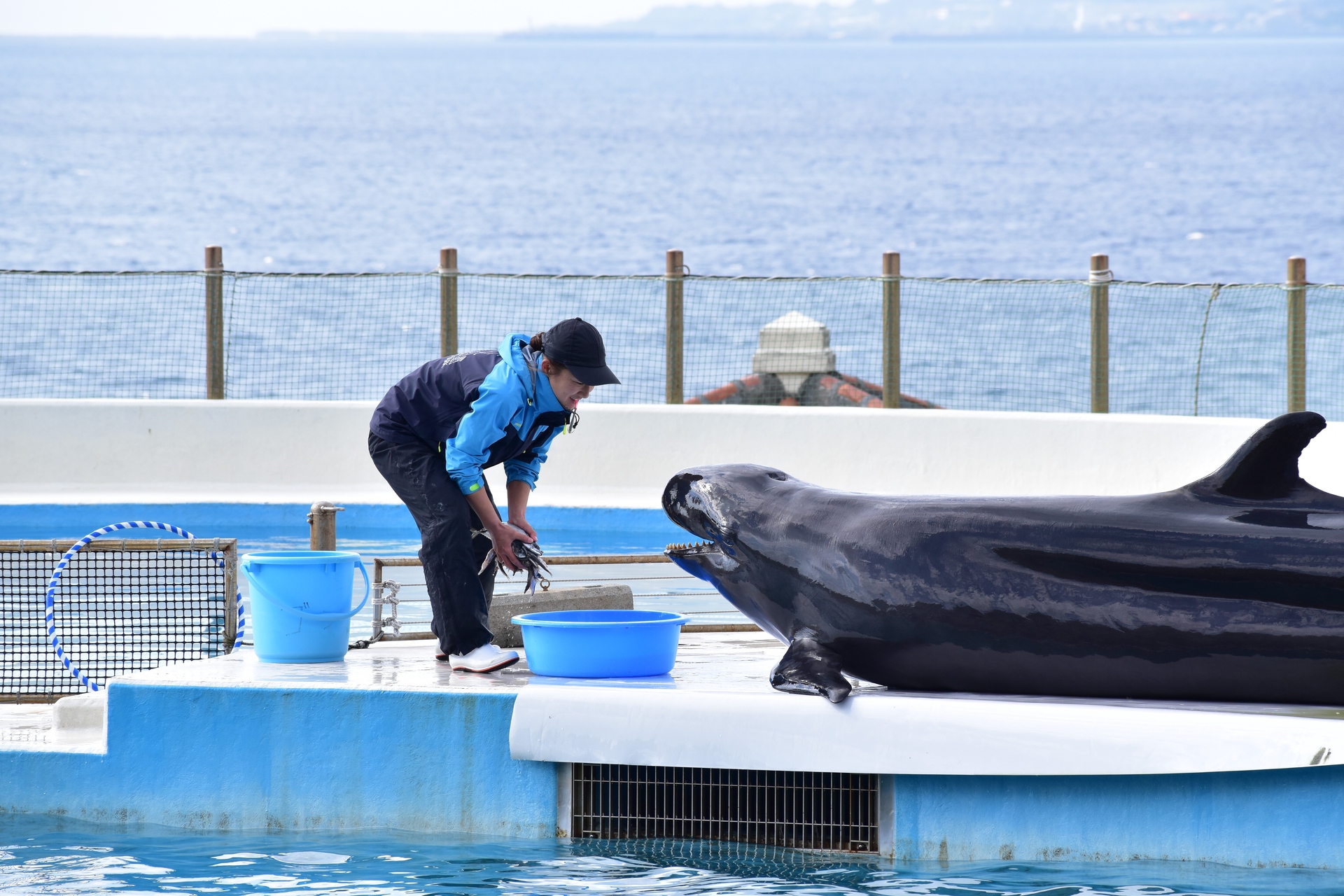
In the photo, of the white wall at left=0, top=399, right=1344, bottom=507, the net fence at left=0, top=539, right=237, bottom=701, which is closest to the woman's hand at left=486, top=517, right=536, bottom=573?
the net fence at left=0, top=539, right=237, bottom=701

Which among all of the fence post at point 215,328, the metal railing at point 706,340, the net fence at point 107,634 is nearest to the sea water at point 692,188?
the metal railing at point 706,340

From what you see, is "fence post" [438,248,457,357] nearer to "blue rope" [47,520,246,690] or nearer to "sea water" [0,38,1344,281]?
"blue rope" [47,520,246,690]

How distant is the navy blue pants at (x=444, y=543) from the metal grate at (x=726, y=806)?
67 centimetres

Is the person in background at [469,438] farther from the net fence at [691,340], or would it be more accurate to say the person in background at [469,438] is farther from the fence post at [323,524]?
the net fence at [691,340]

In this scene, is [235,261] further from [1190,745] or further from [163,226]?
[1190,745]

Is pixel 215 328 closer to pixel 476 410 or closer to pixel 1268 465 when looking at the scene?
pixel 476 410

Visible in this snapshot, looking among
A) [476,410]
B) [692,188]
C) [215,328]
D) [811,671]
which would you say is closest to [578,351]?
[476,410]

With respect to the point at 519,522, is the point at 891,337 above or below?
above

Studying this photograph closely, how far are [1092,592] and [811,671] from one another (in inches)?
35.5

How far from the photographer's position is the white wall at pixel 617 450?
12102 millimetres

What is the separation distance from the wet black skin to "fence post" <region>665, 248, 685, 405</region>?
7124mm

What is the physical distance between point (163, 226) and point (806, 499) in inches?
2782

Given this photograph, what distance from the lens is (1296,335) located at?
12.0 m

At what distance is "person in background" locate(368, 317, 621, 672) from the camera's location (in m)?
5.52
